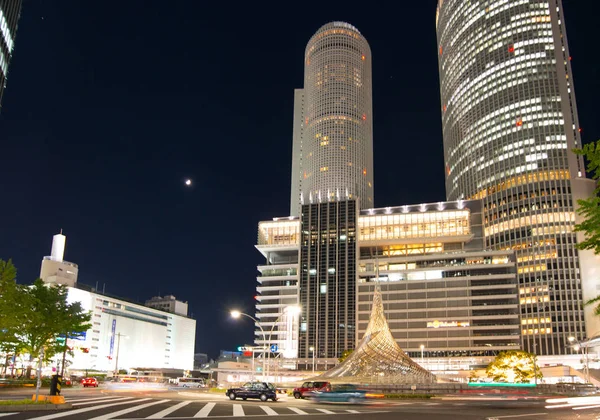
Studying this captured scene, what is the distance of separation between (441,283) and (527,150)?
4898 centimetres

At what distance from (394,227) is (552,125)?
55.4 m

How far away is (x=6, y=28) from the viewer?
3386 inches

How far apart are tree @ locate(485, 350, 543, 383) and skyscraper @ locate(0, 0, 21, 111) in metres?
100

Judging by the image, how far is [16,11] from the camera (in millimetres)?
91938

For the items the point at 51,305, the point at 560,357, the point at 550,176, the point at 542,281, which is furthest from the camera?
the point at 550,176

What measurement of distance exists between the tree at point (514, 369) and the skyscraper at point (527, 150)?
1706 inches

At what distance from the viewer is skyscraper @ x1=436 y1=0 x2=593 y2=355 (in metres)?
145

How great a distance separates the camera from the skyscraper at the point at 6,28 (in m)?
83.6

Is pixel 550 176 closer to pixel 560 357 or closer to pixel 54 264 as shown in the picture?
pixel 560 357

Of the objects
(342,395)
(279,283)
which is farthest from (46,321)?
(279,283)

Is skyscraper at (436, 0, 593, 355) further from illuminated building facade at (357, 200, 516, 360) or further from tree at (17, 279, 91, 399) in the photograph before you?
tree at (17, 279, 91, 399)

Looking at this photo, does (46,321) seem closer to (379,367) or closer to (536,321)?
(379,367)

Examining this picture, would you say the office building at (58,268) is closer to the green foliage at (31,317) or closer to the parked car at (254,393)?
the green foliage at (31,317)

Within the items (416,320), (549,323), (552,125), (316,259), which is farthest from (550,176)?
(316,259)
